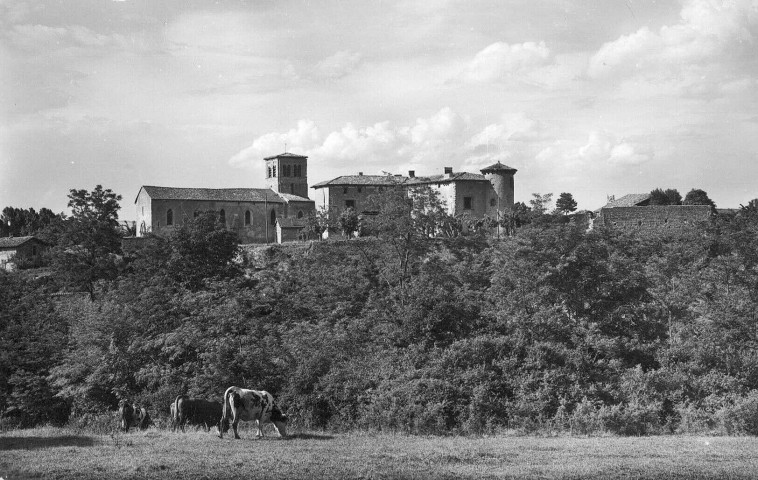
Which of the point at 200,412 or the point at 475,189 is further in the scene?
the point at 475,189

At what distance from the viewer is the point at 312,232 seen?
8219cm

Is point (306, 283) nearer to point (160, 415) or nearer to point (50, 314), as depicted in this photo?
point (50, 314)

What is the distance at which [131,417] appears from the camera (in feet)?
68.3

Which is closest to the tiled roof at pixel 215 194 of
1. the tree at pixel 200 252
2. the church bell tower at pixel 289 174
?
the church bell tower at pixel 289 174

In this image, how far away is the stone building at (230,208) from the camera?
85.9 meters

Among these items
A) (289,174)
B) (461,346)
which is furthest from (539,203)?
(289,174)

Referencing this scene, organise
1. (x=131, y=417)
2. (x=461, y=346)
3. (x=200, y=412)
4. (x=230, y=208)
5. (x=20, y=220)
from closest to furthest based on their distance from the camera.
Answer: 1. (x=200, y=412)
2. (x=131, y=417)
3. (x=461, y=346)
4. (x=230, y=208)
5. (x=20, y=220)

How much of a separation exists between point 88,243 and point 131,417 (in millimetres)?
42827

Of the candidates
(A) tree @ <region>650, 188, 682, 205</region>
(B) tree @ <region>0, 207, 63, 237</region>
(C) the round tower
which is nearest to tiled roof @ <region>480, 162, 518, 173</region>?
(C) the round tower

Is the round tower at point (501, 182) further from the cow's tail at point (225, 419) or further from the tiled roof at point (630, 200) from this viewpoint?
the cow's tail at point (225, 419)

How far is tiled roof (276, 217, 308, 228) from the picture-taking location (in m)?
87.9

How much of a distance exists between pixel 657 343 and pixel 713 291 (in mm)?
4809

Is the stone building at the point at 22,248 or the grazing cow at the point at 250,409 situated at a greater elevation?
the stone building at the point at 22,248

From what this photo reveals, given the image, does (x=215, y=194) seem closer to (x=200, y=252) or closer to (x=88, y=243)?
(x=88, y=243)
